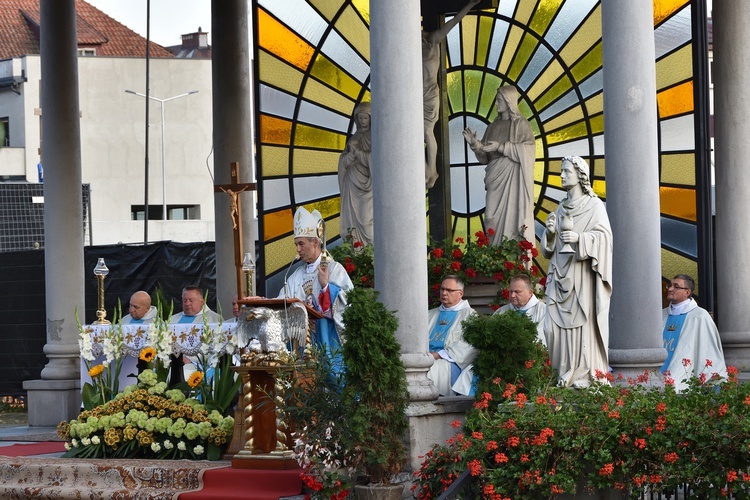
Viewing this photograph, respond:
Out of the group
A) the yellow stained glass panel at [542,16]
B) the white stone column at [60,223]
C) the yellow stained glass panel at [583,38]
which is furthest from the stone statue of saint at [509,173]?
the white stone column at [60,223]

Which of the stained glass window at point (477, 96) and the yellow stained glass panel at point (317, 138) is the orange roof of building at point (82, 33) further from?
the yellow stained glass panel at point (317, 138)

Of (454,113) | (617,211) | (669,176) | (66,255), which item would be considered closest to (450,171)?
(454,113)

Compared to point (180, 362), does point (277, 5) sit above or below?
above

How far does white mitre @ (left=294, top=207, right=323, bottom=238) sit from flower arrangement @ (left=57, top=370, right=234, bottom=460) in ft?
5.78

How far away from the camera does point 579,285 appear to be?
10.7 metres

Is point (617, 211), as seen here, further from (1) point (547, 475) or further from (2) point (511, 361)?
(1) point (547, 475)

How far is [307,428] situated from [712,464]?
2.93m

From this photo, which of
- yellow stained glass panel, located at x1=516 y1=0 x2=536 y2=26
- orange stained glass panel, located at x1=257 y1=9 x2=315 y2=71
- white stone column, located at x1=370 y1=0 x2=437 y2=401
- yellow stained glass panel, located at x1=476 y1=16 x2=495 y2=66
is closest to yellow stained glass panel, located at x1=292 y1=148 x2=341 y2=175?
orange stained glass panel, located at x1=257 y1=9 x2=315 y2=71

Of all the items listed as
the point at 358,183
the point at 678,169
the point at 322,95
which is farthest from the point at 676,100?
the point at 322,95

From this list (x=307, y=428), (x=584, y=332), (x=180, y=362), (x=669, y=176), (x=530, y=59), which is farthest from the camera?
(x=530, y=59)

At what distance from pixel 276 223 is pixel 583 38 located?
462cm

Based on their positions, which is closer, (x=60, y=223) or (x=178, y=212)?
(x=60, y=223)

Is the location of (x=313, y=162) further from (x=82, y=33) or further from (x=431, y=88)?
(x=82, y=33)

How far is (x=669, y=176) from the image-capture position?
1551cm
